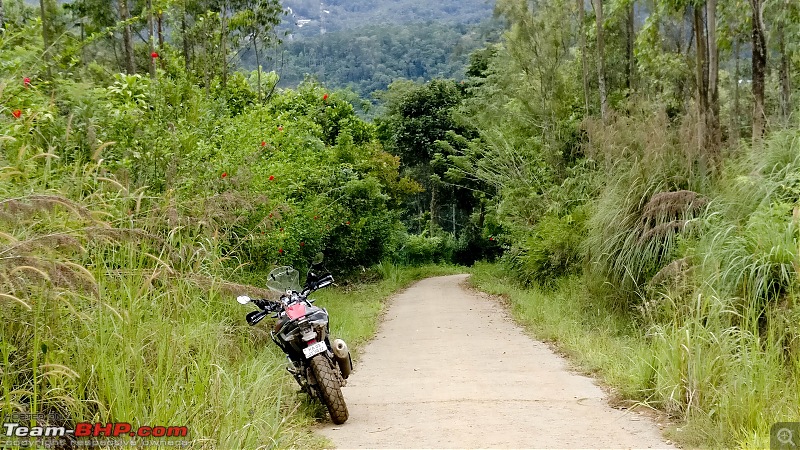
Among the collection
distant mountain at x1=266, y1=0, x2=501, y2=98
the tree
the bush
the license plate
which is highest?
distant mountain at x1=266, y1=0, x2=501, y2=98

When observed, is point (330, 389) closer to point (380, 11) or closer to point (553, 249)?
point (553, 249)

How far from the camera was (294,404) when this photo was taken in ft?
19.5

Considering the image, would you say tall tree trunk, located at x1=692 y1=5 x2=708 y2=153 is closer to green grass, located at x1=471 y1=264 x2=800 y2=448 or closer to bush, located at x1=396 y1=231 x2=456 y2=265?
green grass, located at x1=471 y1=264 x2=800 y2=448

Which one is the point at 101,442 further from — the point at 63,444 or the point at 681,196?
the point at 681,196

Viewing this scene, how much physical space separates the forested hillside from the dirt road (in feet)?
1.38

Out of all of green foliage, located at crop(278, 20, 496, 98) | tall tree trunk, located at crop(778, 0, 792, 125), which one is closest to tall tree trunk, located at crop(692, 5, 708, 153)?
tall tree trunk, located at crop(778, 0, 792, 125)

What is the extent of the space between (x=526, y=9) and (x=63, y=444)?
16690 millimetres

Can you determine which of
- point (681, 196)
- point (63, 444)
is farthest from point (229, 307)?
point (681, 196)

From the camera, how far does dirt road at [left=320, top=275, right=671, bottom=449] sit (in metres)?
5.11

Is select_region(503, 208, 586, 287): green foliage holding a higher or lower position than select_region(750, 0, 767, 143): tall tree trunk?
lower

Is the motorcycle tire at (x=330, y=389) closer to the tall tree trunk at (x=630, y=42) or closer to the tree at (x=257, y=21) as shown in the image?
the tree at (x=257, y=21)

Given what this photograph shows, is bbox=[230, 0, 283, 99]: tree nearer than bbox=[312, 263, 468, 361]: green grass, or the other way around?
bbox=[312, 263, 468, 361]: green grass

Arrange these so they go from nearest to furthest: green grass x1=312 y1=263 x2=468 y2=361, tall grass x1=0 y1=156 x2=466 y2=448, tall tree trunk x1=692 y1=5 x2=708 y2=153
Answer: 1. tall grass x1=0 y1=156 x2=466 y2=448
2. tall tree trunk x1=692 y1=5 x2=708 y2=153
3. green grass x1=312 y1=263 x2=468 y2=361

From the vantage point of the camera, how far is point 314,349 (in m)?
5.70
